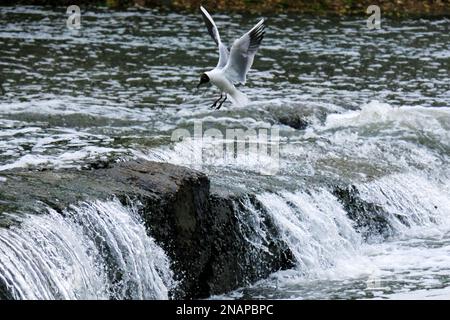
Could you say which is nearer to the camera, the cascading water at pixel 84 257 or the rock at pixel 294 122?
the cascading water at pixel 84 257

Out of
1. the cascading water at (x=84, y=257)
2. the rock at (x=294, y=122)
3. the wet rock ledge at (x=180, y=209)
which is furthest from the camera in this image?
the rock at (x=294, y=122)

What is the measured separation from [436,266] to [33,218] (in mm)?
4732

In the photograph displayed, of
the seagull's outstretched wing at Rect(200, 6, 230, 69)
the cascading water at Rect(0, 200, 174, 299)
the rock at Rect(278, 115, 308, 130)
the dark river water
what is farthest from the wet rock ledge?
the rock at Rect(278, 115, 308, 130)

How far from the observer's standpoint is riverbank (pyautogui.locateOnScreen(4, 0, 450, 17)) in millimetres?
31359

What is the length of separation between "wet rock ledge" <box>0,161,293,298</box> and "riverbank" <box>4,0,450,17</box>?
64.8 ft

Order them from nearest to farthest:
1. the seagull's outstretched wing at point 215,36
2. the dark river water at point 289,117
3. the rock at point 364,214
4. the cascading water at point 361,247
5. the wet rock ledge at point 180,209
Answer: the wet rock ledge at point 180,209
the cascading water at point 361,247
the dark river water at point 289,117
the rock at point 364,214
the seagull's outstretched wing at point 215,36

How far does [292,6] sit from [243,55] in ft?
59.4

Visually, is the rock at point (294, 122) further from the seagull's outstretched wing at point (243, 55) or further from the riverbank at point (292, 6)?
the riverbank at point (292, 6)

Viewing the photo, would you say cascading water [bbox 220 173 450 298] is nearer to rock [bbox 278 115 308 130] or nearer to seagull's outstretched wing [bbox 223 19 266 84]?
seagull's outstretched wing [bbox 223 19 266 84]

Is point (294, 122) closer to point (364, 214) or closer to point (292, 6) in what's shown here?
point (364, 214)

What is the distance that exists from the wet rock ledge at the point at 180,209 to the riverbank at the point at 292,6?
1976 cm

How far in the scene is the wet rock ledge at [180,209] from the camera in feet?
33.7

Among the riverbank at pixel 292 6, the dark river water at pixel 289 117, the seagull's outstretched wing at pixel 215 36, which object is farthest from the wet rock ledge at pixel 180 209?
the riverbank at pixel 292 6

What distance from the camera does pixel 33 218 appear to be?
9469 millimetres
